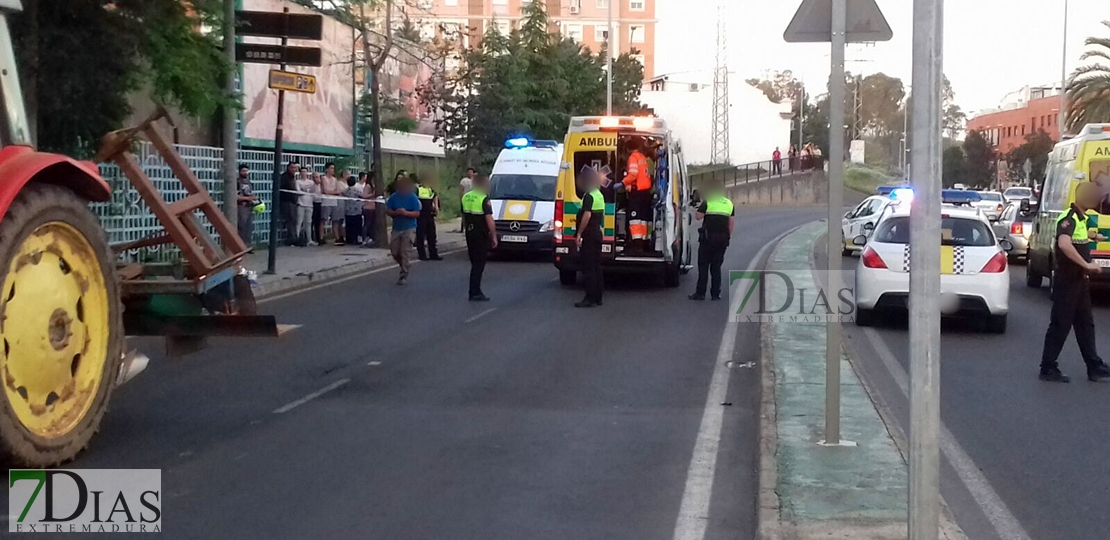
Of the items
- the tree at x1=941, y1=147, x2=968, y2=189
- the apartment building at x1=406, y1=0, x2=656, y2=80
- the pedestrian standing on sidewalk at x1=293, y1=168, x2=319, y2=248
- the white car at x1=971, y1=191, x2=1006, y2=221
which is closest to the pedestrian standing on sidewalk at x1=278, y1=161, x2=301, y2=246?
the pedestrian standing on sidewalk at x1=293, y1=168, x2=319, y2=248

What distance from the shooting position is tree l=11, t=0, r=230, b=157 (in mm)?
13609

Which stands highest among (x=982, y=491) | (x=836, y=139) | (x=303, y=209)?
(x=836, y=139)

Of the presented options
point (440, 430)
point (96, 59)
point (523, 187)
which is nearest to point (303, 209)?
point (523, 187)

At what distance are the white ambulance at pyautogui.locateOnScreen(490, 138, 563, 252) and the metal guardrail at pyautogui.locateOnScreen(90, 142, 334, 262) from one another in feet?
16.3

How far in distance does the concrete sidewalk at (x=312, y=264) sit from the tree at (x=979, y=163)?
179 ft

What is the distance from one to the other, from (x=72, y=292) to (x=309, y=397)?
2.91 m

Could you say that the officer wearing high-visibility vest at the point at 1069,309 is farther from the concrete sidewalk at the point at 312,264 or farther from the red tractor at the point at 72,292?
the concrete sidewalk at the point at 312,264

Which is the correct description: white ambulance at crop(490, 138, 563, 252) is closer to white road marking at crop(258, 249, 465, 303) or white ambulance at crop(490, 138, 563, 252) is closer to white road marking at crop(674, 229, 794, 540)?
white road marking at crop(258, 249, 465, 303)

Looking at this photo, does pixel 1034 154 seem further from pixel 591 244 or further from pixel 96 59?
pixel 96 59

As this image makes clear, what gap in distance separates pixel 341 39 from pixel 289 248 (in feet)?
25.0

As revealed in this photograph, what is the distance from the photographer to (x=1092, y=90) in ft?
155

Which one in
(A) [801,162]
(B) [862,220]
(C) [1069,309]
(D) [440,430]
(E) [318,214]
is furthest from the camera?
(A) [801,162]

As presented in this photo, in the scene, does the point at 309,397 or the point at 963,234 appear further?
the point at 963,234

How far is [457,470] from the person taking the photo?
766cm
